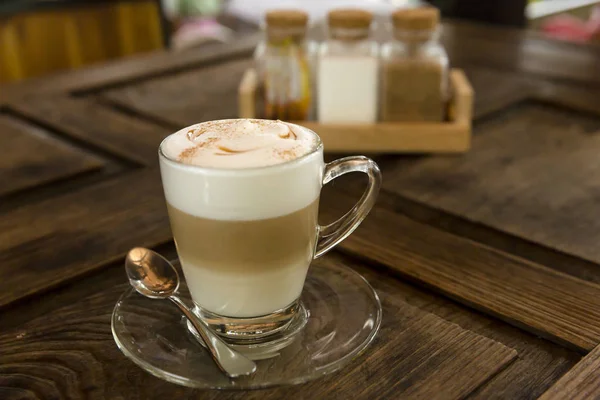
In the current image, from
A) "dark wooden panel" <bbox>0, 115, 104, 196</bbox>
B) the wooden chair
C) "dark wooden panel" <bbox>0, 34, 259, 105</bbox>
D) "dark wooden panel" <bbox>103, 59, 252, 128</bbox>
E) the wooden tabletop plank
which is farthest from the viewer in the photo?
the wooden chair

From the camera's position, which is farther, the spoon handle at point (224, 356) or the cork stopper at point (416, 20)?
the cork stopper at point (416, 20)

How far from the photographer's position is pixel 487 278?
52cm

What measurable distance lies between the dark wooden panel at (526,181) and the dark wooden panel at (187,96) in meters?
0.31

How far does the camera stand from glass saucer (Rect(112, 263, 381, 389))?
15.7 inches

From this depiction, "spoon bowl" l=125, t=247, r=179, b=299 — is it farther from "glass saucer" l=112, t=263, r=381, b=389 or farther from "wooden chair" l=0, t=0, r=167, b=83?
"wooden chair" l=0, t=0, r=167, b=83

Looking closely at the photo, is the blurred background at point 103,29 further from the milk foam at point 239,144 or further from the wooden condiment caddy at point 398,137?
the milk foam at point 239,144

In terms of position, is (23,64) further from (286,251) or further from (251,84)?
(286,251)

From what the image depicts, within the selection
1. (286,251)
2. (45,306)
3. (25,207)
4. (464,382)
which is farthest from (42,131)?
(464,382)

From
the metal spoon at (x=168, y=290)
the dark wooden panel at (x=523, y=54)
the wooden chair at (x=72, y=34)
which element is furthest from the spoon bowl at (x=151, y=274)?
the wooden chair at (x=72, y=34)

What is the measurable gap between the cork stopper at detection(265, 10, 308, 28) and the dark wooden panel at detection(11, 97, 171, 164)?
194 millimetres

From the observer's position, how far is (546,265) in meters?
0.55

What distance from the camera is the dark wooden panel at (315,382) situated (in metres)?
0.39

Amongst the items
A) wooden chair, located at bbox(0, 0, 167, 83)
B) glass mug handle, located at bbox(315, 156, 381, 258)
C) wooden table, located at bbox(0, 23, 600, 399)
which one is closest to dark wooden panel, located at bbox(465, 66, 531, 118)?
wooden table, located at bbox(0, 23, 600, 399)

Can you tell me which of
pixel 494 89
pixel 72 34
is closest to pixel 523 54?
pixel 494 89
